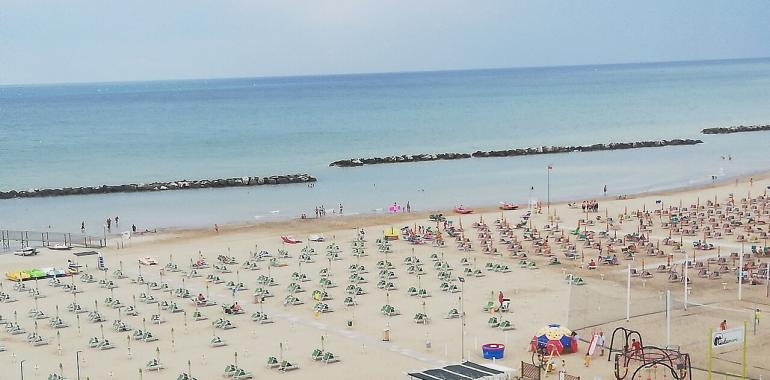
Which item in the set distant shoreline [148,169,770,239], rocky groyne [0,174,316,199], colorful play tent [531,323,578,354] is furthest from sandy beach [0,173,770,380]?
rocky groyne [0,174,316,199]

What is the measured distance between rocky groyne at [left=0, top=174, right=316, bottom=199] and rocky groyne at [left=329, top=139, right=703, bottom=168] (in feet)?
48.5

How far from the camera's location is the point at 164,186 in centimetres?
9388

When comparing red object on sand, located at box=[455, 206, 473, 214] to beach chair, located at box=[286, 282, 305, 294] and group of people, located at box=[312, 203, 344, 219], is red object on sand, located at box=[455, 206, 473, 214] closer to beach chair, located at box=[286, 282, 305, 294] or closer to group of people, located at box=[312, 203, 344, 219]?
group of people, located at box=[312, 203, 344, 219]

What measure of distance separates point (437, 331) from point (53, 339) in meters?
15.0

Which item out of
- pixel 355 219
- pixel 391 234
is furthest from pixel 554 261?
pixel 355 219

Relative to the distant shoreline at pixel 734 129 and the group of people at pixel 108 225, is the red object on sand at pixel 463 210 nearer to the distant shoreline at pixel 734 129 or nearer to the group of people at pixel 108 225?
the group of people at pixel 108 225

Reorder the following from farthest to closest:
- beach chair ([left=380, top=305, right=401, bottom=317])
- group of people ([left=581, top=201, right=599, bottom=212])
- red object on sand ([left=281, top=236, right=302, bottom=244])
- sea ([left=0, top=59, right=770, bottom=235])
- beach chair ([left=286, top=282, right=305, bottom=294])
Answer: sea ([left=0, top=59, right=770, bottom=235])
group of people ([left=581, top=201, right=599, bottom=212])
red object on sand ([left=281, top=236, right=302, bottom=244])
beach chair ([left=286, top=282, right=305, bottom=294])
beach chair ([left=380, top=305, right=401, bottom=317])

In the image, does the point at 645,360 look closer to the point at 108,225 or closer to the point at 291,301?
the point at 291,301

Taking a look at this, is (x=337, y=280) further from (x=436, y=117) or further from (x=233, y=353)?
(x=436, y=117)

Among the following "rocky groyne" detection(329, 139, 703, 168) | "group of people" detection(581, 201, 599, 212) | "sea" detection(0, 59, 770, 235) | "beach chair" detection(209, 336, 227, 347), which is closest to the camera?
"beach chair" detection(209, 336, 227, 347)

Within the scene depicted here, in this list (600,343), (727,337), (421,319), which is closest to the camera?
(727,337)

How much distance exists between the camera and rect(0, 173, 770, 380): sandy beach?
33156mm

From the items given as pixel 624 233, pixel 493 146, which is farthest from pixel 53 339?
pixel 493 146

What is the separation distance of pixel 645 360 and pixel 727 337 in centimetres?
262
